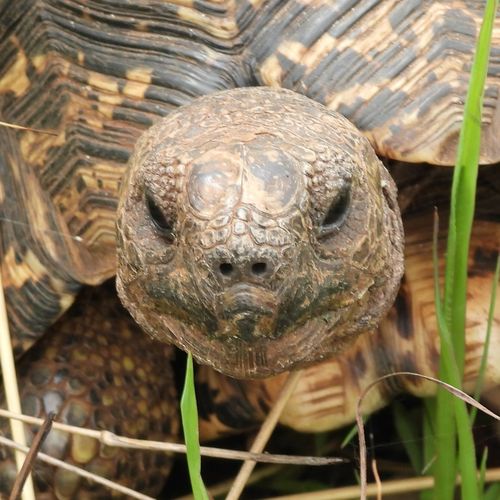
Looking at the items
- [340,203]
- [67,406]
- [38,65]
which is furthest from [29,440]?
[340,203]

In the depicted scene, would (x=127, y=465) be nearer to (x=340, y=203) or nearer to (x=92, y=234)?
(x=92, y=234)

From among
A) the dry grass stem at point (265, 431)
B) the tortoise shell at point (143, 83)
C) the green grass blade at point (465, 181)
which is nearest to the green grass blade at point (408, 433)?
the dry grass stem at point (265, 431)

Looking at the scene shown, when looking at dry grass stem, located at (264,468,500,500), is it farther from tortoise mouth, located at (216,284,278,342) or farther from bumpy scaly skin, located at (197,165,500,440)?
tortoise mouth, located at (216,284,278,342)

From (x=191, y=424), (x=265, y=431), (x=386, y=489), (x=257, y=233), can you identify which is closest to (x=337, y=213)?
(x=257, y=233)

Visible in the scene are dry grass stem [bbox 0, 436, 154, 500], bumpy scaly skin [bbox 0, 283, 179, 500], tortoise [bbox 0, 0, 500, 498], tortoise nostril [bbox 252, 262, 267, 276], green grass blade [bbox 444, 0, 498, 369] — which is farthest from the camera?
bumpy scaly skin [bbox 0, 283, 179, 500]

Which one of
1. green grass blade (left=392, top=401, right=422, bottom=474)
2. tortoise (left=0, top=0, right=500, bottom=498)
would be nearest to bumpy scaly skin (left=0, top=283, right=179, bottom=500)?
tortoise (left=0, top=0, right=500, bottom=498)

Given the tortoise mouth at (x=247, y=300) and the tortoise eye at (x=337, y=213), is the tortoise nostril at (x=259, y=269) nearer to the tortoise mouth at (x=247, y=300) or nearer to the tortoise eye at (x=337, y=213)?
the tortoise mouth at (x=247, y=300)
